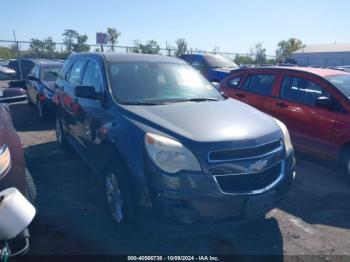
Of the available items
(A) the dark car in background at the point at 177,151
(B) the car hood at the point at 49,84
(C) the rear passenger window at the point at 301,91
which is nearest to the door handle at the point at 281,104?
(C) the rear passenger window at the point at 301,91

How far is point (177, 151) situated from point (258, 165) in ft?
2.51

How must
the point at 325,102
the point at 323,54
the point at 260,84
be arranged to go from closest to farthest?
the point at 325,102, the point at 260,84, the point at 323,54

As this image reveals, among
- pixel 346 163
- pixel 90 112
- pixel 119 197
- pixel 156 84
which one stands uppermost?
pixel 156 84

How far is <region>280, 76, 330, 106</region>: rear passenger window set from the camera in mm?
5492

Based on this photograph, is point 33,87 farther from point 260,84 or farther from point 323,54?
point 323,54

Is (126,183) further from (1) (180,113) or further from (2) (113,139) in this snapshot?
(1) (180,113)

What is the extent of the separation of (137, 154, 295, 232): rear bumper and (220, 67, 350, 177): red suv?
273cm

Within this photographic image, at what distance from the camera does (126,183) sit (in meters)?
3.07

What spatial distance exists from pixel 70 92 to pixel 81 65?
1.46 feet

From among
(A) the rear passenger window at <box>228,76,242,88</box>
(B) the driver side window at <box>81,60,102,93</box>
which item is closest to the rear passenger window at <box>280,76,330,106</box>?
(A) the rear passenger window at <box>228,76,242,88</box>

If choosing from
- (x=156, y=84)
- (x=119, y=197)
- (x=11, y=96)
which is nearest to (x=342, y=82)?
(x=156, y=84)

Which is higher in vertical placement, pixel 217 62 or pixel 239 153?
pixel 217 62

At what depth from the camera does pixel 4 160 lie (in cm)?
255

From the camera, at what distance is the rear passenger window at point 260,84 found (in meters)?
6.32
